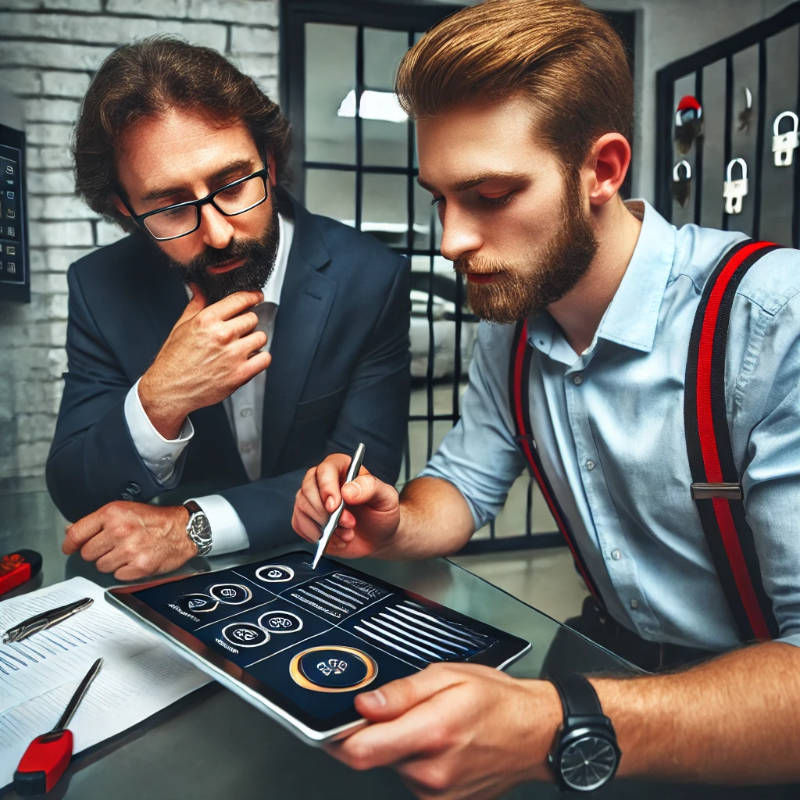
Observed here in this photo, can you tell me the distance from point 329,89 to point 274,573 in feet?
4.04

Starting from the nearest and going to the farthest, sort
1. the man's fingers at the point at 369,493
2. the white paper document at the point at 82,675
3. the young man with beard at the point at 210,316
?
the white paper document at the point at 82,675 < the man's fingers at the point at 369,493 < the young man with beard at the point at 210,316

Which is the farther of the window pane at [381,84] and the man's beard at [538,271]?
the window pane at [381,84]

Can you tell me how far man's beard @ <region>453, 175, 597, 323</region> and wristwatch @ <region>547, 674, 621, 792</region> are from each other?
496 millimetres

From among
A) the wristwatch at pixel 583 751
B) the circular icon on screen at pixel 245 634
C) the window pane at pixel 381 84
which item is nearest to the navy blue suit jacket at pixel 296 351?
the window pane at pixel 381 84

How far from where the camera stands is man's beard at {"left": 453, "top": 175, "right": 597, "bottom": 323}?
2.71 ft

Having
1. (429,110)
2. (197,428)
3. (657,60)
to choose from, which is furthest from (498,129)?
(657,60)

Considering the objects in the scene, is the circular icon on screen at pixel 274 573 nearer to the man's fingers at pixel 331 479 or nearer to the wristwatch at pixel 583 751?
the man's fingers at pixel 331 479

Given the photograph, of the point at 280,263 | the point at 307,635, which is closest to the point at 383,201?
the point at 280,263

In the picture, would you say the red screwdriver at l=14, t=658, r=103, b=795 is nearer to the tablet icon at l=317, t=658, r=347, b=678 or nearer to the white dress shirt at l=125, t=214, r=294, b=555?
the tablet icon at l=317, t=658, r=347, b=678

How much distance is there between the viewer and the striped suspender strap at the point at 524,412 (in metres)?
0.97

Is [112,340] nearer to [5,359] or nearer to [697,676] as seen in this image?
[5,359]

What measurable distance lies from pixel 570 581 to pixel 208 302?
1.62 meters

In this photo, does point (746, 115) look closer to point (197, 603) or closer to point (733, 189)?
point (733, 189)

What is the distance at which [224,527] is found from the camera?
3.15ft
